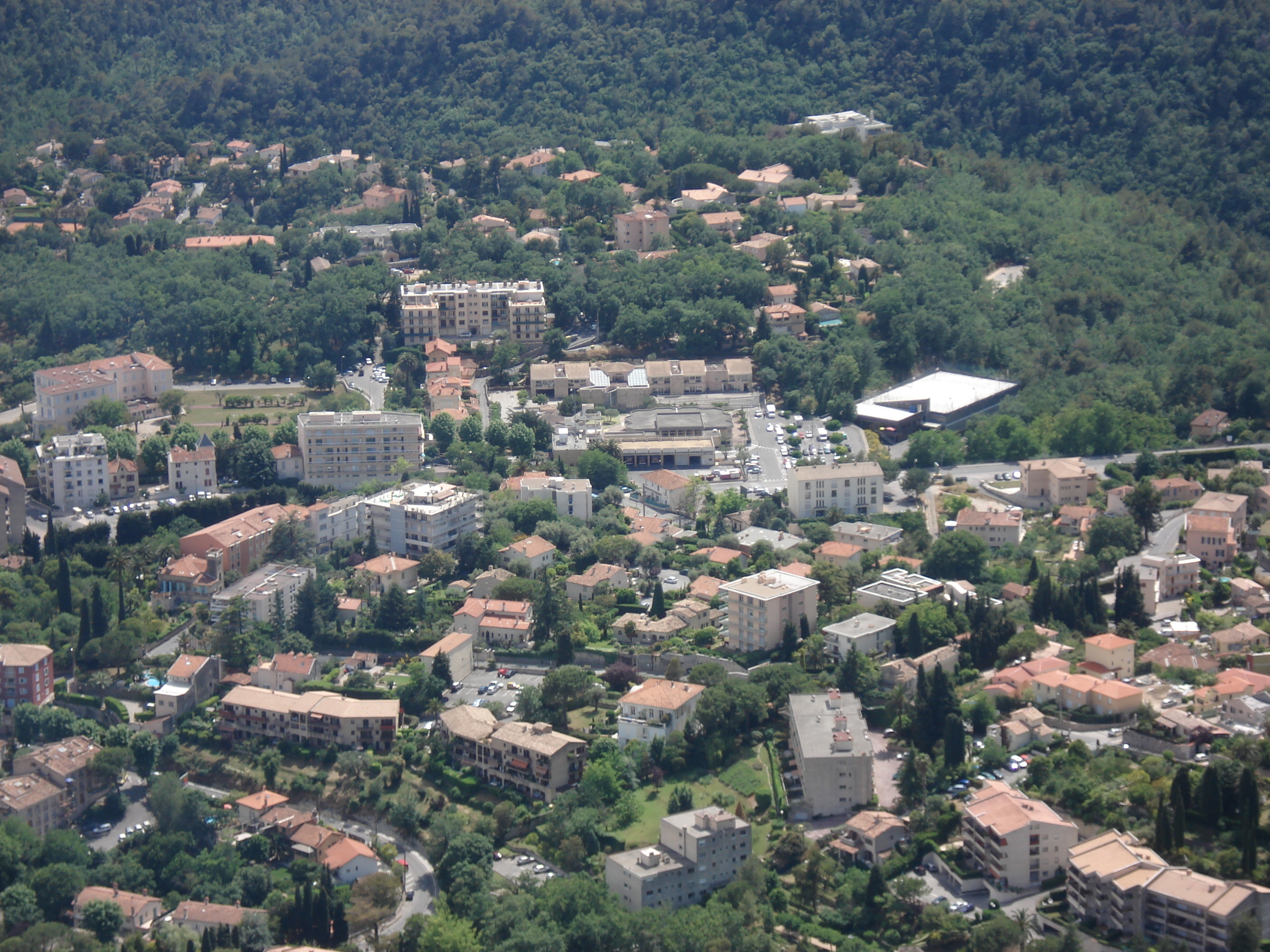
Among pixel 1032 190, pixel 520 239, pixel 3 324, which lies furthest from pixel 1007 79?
pixel 3 324

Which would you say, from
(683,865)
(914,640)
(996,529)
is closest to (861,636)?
(914,640)

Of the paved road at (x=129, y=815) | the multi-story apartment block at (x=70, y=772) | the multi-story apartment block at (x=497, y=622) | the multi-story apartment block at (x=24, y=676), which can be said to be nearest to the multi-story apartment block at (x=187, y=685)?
the paved road at (x=129, y=815)

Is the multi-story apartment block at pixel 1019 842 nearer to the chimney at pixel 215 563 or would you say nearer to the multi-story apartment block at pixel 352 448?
the chimney at pixel 215 563

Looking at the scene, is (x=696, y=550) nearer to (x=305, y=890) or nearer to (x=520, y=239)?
(x=305, y=890)

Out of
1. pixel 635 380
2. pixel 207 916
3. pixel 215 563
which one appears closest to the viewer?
pixel 207 916

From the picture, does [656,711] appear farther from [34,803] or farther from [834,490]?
[834,490]

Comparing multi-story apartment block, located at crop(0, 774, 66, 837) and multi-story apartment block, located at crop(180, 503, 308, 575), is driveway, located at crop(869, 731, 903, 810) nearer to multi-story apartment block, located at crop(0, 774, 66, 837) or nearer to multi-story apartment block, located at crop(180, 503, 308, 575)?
multi-story apartment block, located at crop(0, 774, 66, 837)
